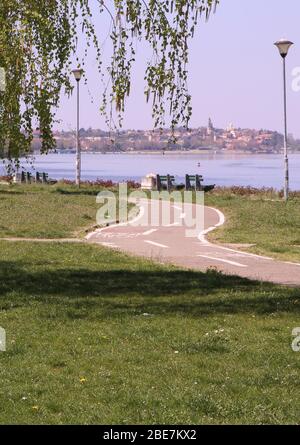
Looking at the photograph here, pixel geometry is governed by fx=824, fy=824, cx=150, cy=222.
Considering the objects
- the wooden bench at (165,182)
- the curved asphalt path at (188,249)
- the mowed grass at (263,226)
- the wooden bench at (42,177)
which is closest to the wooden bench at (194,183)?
the wooden bench at (165,182)

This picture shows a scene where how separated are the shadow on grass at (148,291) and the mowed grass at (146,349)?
0.06 ft

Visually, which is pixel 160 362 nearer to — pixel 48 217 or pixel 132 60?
pixel 132 60

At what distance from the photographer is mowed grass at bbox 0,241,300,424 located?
7.27 m

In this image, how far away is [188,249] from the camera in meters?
20.5

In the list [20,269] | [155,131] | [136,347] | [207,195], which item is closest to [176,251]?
[20,269]

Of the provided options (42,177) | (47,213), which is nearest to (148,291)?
(47,213)

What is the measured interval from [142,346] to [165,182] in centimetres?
3827

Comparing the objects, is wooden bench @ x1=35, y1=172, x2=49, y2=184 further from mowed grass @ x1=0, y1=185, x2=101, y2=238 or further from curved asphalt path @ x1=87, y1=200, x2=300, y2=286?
curved asphalt path @ x1=87, y1=200, x2=300, y2=286

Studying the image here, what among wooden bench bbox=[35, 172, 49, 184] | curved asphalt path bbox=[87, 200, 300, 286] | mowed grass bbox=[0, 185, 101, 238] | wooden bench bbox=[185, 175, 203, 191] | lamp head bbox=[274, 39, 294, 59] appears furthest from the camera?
wooden bench bbox=[35, 172, 49, 184]

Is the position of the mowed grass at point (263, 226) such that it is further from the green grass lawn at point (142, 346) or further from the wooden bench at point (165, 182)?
the wooden bench at point (165, 182)

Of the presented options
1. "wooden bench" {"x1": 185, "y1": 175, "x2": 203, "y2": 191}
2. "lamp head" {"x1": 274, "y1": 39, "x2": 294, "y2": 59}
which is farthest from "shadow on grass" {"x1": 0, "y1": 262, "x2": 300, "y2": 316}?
"wooden bench" {"x1": 185, "y1": 175, "x2": 203, "y2": 191}

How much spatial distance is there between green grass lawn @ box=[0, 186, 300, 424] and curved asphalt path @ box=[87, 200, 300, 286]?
4.00 ft

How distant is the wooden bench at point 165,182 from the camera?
46.2 meters

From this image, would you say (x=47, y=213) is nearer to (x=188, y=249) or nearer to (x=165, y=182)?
(x=188, y=249)
